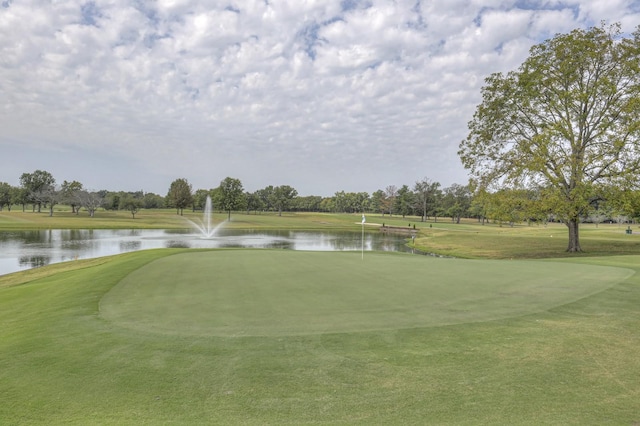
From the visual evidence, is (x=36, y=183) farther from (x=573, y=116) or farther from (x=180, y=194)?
(x=573, y=116)

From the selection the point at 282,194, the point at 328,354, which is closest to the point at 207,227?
the point at 282,194

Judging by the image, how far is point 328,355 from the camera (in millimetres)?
5312

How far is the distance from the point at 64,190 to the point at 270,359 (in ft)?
390

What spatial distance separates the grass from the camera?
3959mm

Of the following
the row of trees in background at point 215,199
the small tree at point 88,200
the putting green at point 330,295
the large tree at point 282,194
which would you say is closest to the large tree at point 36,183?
the row of trees in background at point 215,199

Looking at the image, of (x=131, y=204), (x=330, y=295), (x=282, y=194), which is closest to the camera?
(x=330, y=295)

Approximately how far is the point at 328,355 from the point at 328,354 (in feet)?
0.13

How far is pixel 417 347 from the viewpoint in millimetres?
5598

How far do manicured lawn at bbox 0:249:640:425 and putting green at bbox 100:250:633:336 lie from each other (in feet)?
0.20

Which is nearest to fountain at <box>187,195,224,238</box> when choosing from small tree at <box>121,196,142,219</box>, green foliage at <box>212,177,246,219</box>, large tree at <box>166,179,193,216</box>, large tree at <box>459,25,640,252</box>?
green foliage at <box>212,177,246,219</box>

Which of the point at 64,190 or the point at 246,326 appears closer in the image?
the point at 246,326

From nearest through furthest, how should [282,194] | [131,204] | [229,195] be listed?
[131,204]
[229,195]
[282,194]

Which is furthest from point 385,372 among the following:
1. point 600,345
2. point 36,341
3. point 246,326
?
point 36,341

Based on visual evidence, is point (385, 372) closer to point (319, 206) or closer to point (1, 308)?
point (1, 308)
